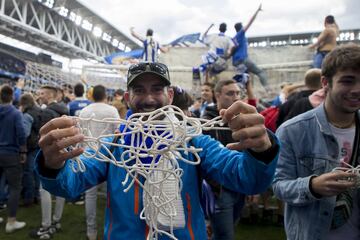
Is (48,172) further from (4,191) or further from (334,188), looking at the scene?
(4,191)

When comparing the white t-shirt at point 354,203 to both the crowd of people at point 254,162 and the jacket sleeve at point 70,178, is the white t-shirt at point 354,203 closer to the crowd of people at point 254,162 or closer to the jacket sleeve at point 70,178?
the crowd of people at point 254,162

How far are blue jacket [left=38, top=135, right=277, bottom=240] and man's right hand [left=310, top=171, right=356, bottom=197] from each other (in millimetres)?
401

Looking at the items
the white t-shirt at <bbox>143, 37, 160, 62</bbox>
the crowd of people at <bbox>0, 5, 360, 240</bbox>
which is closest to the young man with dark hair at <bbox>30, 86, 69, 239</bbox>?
the crowd of people at <bbox>0, 5, 360, 240</bbox>

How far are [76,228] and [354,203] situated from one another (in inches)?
148

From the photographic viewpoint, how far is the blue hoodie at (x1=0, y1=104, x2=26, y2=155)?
425cm

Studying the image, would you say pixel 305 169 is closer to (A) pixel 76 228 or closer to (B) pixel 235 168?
(B) pixel 235 168

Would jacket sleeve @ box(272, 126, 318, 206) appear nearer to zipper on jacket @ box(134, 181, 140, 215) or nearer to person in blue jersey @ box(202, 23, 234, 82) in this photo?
zipper on jacket @ box(134, 181, 140, 215)

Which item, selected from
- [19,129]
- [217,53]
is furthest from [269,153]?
[217,53]

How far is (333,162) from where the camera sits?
1712 millimetres

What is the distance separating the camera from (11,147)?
169 inches

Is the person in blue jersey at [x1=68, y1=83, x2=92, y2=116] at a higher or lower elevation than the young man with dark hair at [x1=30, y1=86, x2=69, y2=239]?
higher

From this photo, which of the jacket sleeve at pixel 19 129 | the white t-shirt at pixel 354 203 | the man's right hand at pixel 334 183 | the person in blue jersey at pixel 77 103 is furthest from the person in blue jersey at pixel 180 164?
the person in blue jersey at pixel 77 103

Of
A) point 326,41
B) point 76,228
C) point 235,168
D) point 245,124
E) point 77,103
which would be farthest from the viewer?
point 326,41

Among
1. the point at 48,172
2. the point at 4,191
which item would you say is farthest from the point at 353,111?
the point at 4,191
